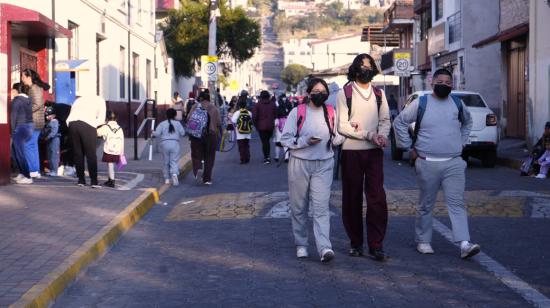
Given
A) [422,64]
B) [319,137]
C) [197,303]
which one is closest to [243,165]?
[319,137]

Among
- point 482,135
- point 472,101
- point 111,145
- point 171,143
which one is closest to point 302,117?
point 111,145

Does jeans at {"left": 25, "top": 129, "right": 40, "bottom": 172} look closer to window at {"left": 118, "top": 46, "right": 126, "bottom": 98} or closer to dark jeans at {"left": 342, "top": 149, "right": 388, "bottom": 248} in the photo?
dark jeans at {"left": 342, "top": 149, "right": 388, "bottom": 248}

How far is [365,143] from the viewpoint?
27.5ft

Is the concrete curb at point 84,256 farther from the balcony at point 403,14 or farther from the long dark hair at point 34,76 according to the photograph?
the balcony at point 403,14

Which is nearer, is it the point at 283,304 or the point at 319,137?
the point at 283,304

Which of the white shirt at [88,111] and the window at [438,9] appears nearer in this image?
the white shirt at [88,111]

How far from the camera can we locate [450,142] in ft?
27.8

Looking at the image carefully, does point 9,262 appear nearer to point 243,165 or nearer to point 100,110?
point 100,110

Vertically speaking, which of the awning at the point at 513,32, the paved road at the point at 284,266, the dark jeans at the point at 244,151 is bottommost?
the paved road at the point at 284,266

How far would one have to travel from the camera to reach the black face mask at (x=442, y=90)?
27.8 feet

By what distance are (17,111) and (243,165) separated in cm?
773

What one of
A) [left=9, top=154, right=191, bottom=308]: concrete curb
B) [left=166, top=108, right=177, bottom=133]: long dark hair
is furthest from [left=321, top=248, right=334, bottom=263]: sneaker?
[left=166, top=108, right=177, bottom=133]: long dark hair

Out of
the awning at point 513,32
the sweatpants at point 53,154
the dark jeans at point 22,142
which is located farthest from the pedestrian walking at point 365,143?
the awning at point 513,32

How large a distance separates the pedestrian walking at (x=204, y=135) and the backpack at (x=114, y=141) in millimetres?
1697
